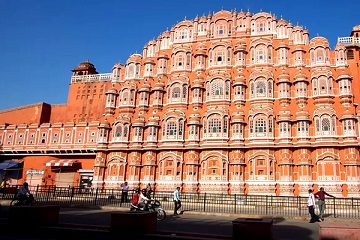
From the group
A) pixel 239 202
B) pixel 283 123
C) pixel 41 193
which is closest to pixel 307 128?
pixel 283 123

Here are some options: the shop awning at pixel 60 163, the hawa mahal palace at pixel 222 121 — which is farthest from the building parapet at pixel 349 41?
the shop awning at pixel 60 163

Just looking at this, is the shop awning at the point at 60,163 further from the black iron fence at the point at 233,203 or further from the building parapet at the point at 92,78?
the building parapet at the point at 92,78

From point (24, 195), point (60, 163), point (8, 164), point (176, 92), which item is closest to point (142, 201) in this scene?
point (24, 195)

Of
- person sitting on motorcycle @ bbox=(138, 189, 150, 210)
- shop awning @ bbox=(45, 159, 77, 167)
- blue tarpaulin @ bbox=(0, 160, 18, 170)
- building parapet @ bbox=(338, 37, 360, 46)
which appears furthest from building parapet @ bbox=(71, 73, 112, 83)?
person sitting on motorcycle @ bbox=(138, 189, 150, 210)

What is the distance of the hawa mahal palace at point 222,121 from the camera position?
29.8 meters

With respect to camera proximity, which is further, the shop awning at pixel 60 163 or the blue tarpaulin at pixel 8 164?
the blue tarpaulin at pixel 8 164

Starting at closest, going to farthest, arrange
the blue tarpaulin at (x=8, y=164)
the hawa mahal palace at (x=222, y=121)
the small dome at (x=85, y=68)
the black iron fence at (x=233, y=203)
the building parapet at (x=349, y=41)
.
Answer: the black iron fence at (x=233, y=203)
the hawa mahal palace at (x=222, y=121)
the building parapet at (x=349, y=41)
the blue tarpaulin at (x=8, y=164)
the small dome at (x=85, y=68)

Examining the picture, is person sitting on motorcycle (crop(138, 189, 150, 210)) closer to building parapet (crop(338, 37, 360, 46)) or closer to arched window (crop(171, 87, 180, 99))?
arched window (crop(171, 87, 180, 99))

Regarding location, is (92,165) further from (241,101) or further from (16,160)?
(241,101)

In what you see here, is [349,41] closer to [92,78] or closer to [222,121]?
[222,121]

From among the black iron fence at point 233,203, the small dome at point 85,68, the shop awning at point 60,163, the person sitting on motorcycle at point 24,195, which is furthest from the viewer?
the small dome at point 85,68

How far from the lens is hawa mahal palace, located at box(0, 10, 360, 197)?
97.6 ft

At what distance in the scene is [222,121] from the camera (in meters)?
32.1

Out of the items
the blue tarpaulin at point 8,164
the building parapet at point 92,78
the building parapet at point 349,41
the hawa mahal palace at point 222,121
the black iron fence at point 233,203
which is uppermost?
the building parapet at point 349,41
